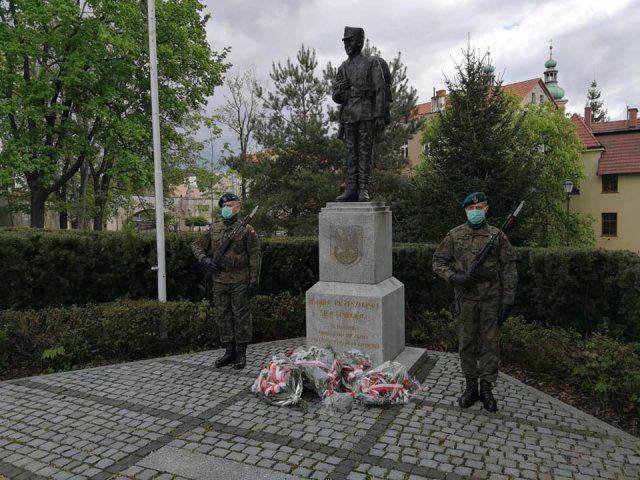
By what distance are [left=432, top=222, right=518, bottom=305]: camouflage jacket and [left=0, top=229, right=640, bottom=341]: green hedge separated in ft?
7.17

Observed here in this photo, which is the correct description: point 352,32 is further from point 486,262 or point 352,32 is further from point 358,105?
point 486,262

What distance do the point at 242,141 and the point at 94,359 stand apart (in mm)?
29076

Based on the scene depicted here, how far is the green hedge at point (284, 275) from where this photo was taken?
21.0 feet

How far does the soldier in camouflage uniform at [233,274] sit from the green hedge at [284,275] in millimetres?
2342

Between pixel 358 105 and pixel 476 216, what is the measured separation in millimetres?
2301

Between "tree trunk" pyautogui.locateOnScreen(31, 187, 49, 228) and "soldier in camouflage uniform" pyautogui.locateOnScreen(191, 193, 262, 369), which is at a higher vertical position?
"tree trunk" pyautogui.locateOnScreen(31, 187, 49, 228)

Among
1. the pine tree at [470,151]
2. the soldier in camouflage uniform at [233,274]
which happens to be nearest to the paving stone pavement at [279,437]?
the soldier in camouflage uniform at [233,274]

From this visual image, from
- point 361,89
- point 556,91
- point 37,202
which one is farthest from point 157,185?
point 556,91

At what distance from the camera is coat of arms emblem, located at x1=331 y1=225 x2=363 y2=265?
5.85 metres

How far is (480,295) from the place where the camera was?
4719mm

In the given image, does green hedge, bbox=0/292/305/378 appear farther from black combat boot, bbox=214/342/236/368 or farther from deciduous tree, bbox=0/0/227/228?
deciduous tree, bbox=0/0/227/228

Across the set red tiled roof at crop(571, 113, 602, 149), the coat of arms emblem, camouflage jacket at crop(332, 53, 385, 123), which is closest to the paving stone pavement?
the coat of arms emblem

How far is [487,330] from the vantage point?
4.70 meters

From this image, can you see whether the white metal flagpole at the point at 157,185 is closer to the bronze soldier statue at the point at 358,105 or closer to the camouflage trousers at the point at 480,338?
the bronze soldier statue at the point at 358,105
